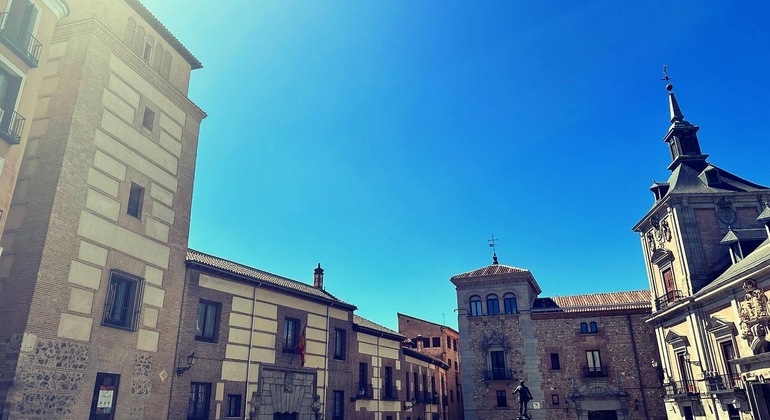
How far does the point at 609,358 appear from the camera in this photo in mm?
35812

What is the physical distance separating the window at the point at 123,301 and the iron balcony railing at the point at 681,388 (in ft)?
92.4

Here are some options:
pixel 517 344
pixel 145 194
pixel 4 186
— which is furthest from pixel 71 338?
pixel 517 344

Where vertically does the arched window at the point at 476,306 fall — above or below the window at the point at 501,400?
above

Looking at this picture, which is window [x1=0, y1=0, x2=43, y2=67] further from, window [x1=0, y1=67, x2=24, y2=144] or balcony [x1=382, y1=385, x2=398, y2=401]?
balcony [x1=382, y1=385, x2=398, y2=401]

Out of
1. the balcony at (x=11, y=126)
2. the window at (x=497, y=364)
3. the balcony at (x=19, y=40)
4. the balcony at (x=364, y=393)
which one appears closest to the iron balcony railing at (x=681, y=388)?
the window at (x=497, y=364)

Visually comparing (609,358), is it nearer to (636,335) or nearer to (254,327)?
(636,335)

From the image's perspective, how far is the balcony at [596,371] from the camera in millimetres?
35438

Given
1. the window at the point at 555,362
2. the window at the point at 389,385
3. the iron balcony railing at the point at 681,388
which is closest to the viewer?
the iron balcony railing at the point at 681,388

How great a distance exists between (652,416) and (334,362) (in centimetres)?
2317

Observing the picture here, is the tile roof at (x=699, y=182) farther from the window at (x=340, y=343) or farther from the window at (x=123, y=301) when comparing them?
the window at (x=123, y=301)

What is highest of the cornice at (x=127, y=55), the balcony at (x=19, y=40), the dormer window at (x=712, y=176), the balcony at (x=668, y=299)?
the dormer window at (x=712, y=176)

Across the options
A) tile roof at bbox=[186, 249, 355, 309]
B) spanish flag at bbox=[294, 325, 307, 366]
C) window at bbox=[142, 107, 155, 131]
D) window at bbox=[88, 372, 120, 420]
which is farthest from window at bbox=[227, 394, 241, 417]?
window at bbox=[142, 107, 155, 131]

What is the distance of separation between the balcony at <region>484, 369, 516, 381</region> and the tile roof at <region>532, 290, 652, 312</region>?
5325 millimetres

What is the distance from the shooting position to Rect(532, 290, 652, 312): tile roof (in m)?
37.8
